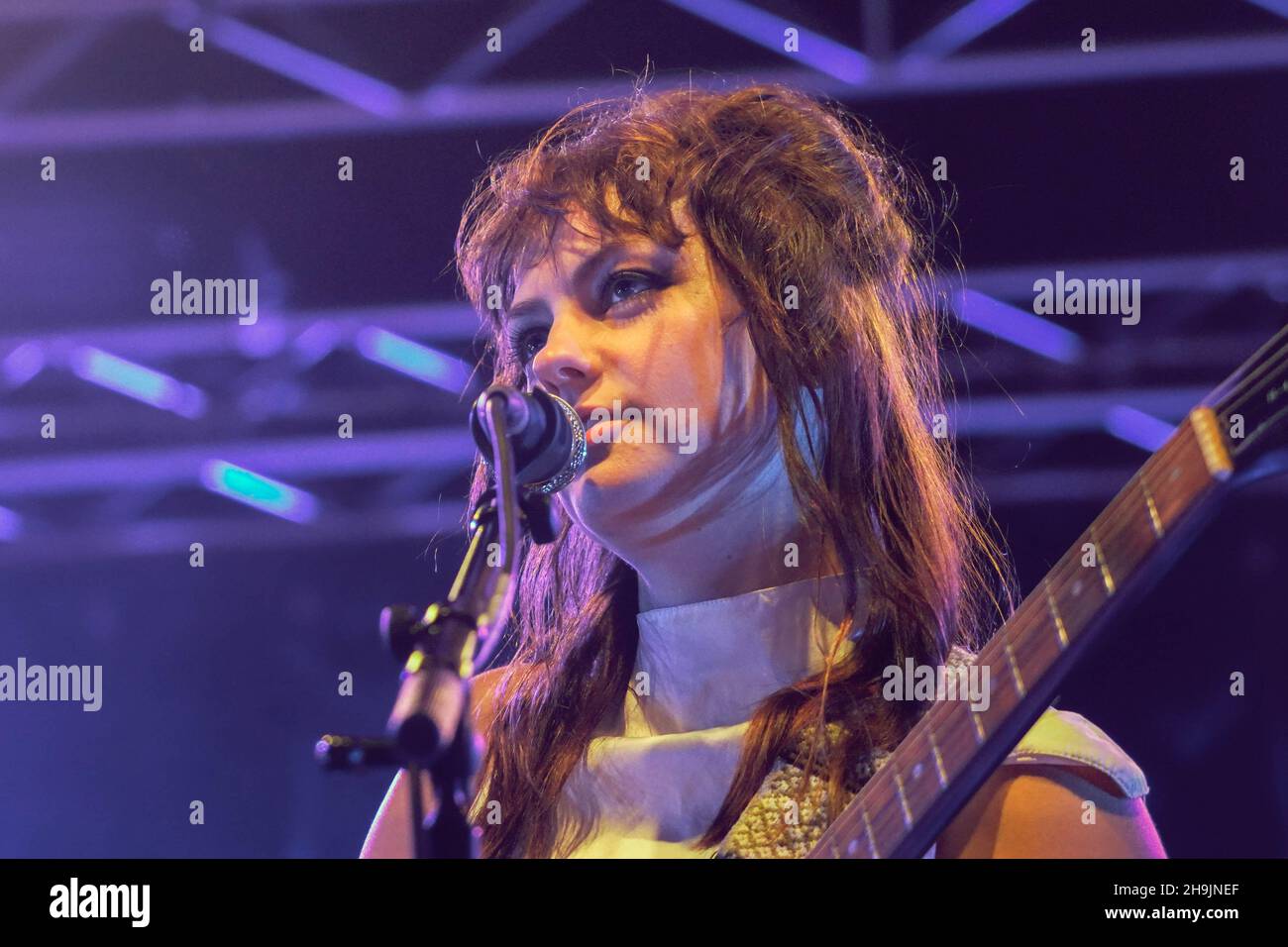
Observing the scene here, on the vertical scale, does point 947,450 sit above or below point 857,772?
above

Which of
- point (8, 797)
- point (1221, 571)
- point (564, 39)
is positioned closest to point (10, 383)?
point (8, 797)

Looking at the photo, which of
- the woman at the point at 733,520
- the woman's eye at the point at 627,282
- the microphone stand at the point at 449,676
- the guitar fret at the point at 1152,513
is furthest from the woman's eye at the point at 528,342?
the guitar fret at the point at 1152,513

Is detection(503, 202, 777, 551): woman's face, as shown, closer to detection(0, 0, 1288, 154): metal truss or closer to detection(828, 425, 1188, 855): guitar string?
detection(828, 425, 1188, 855): guitar string

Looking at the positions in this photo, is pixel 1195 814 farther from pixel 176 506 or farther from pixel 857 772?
pixel 176 506

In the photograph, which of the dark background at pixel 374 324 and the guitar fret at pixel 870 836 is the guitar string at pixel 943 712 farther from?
the dark background at pixel 374 324

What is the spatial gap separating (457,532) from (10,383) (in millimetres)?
1038

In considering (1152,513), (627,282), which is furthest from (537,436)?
(1152,513)

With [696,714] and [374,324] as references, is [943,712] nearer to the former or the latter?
[696,714]

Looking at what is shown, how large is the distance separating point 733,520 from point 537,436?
0.48 m

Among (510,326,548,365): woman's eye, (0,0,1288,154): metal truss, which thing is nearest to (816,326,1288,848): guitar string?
(510,326,548,365): woman's eye

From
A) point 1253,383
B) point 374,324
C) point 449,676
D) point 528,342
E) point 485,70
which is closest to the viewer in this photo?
point 449,676

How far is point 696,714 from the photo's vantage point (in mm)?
A: 1676

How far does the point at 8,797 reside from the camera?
3111mm

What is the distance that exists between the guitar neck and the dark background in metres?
0.80
